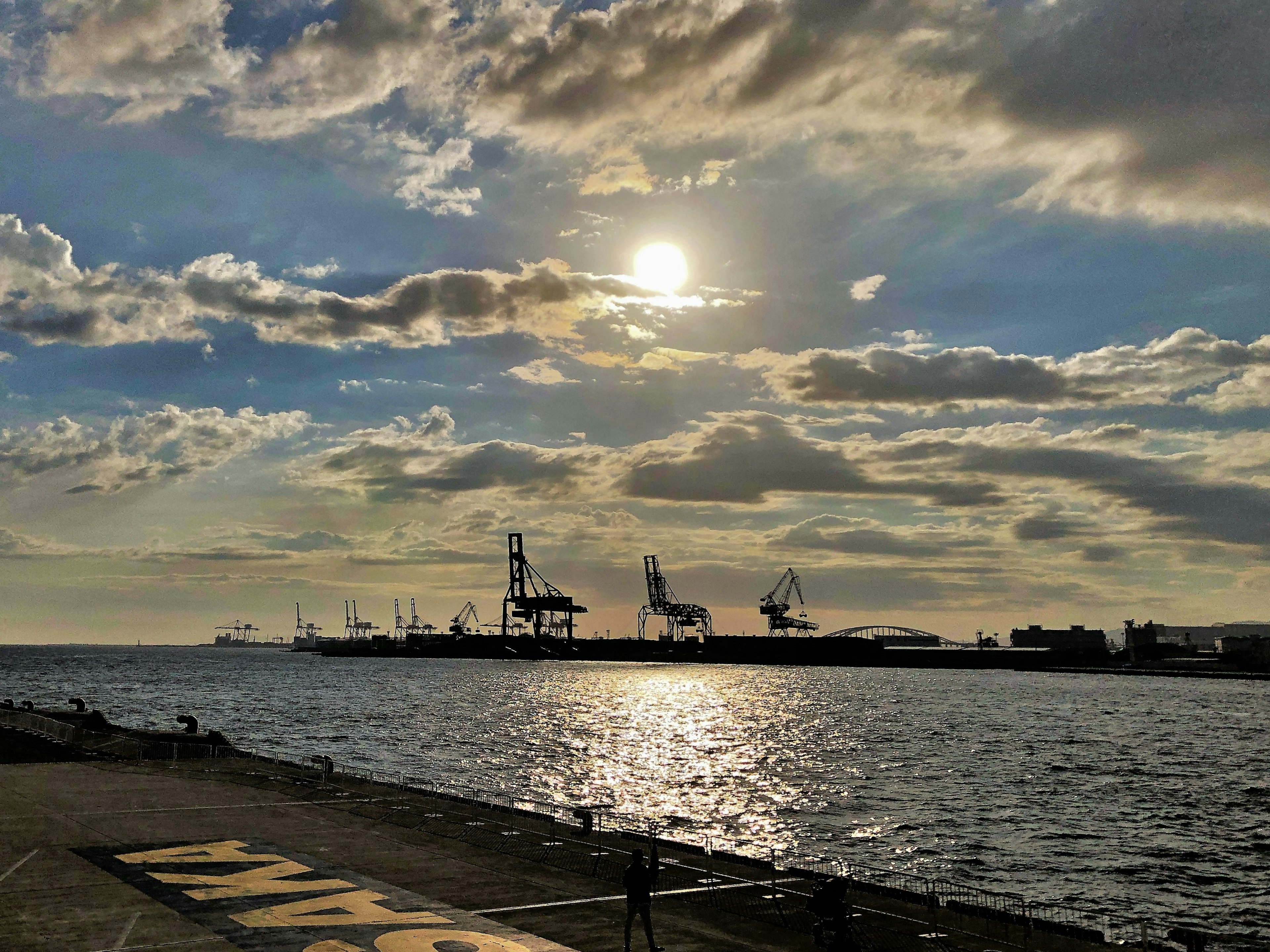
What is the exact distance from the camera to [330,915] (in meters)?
21.7

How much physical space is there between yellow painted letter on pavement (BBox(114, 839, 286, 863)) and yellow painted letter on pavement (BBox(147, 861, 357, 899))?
133cm

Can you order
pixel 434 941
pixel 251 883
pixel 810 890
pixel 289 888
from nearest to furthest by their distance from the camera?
1. pixel 434 941
2. pixel 289 888
3. pixel 251 883
4. pixel 810 890

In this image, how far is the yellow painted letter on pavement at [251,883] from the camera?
23.4 metres

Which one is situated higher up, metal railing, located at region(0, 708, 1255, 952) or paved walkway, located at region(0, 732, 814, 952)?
paved walkway, located at region(0, 732, 814, 952)

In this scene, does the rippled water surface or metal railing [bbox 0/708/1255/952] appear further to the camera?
the rippled water surface

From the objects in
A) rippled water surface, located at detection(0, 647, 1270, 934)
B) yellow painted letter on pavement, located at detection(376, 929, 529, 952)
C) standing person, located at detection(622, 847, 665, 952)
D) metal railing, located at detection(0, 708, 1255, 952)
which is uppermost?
standing person, located at detection(622, 847, 665, 952)

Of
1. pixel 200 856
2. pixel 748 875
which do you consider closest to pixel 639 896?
pixel 748 875

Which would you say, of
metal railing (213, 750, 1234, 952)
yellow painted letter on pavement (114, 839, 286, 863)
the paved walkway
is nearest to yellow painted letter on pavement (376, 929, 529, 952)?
the paved walkway

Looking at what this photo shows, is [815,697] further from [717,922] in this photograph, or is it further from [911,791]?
[717,922]

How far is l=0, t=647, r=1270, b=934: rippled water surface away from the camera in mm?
45406

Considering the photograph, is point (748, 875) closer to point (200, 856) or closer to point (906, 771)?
point (200, 856)

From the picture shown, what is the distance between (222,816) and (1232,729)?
126136 mm

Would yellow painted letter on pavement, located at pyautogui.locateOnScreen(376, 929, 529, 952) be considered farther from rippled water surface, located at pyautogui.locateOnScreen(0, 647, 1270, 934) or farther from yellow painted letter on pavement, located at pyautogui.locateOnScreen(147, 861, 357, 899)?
rippled water surface, located at pyautogui.locateOnScreen(0, 647, 1270, 934)

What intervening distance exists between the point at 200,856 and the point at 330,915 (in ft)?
25.9
